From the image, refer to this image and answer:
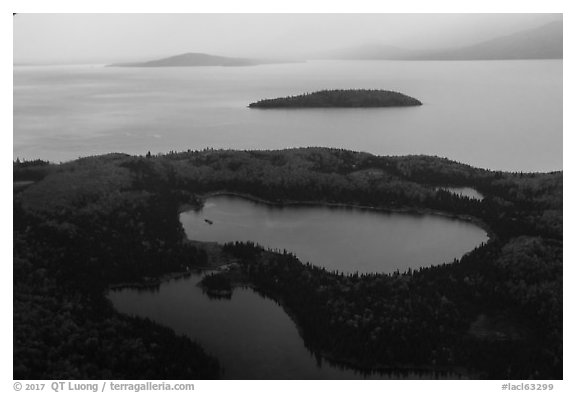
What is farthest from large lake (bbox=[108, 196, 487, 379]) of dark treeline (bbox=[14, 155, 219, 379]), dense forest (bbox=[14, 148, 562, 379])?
dark treeline (bbox=[14, 155, 219, 379])

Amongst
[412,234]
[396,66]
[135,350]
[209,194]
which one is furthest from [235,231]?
[396,66]

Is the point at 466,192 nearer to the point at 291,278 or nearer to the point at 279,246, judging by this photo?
the point at 279,246

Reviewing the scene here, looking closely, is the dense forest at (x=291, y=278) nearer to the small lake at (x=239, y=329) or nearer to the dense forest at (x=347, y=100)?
the small lake at (x=239, y=329)

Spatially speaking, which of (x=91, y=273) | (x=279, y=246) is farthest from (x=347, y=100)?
(x=91, y=273)

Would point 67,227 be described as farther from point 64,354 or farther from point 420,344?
point 420,344

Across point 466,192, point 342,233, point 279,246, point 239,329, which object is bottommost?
point 239,329

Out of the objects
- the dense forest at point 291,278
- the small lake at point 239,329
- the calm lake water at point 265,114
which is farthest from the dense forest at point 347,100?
the small lake at point 239,329
